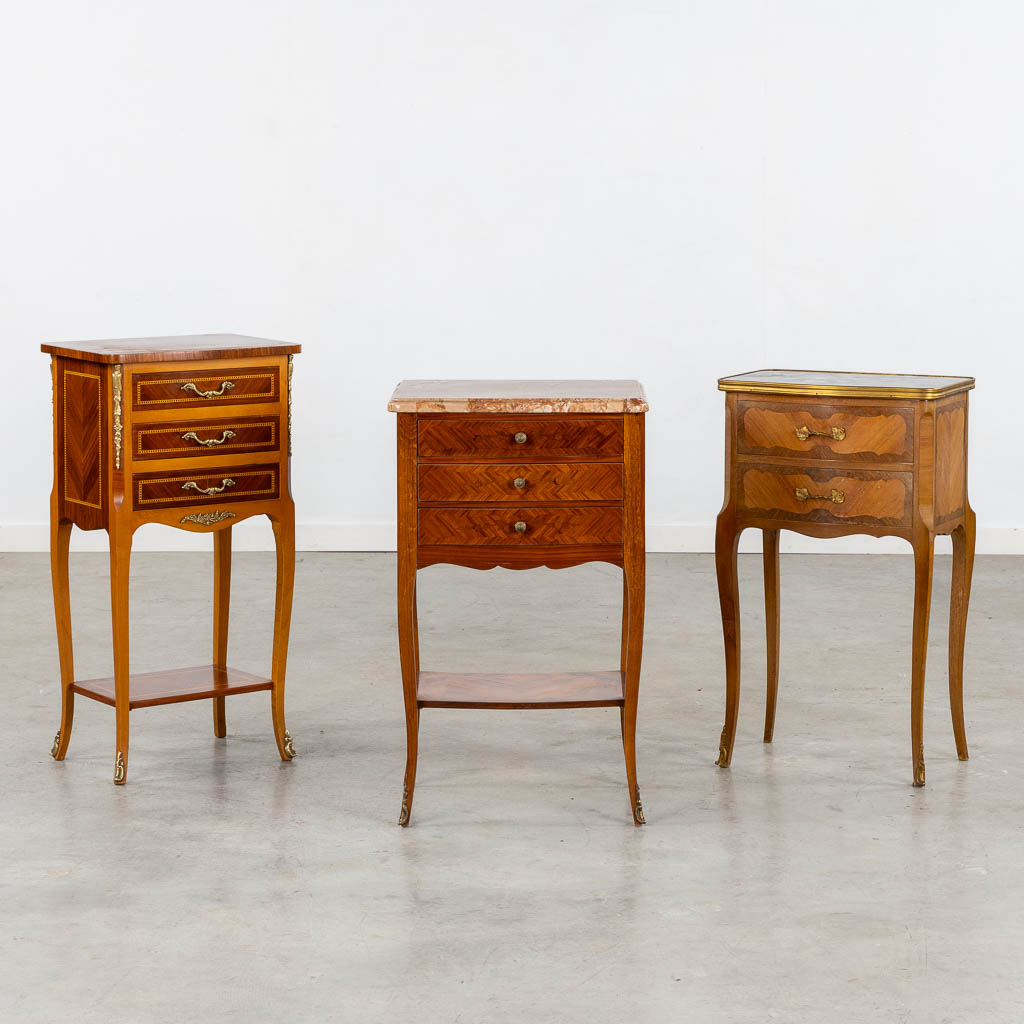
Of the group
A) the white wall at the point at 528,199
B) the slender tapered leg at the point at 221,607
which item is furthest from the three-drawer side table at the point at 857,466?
the white wall at the point at 528,199

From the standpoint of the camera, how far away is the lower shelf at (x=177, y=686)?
3811mm

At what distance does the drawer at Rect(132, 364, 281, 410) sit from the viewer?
11.9 ft

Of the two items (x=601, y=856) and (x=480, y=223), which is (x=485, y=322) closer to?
(x=480, y=223)

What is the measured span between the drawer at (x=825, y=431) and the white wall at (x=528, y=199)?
11.4 ft

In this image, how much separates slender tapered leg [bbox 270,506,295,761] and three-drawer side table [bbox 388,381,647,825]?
597 mm

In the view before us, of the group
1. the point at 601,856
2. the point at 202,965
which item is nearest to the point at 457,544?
the point at 601,856

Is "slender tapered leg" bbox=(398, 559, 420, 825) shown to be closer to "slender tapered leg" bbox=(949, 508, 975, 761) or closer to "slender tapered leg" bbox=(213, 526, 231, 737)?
"slender tapered leg" bbox=(213, 526, 231, 737)

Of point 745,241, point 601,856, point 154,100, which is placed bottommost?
point 601,856

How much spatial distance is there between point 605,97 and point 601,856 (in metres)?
4.66

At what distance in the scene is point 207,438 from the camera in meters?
3.71

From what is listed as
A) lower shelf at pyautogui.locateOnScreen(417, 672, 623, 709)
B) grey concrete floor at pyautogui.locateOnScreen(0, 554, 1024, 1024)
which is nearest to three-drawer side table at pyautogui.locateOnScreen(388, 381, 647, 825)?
lower shelf at pyautogui.locateOnScreen(417, 672, 623, 709)

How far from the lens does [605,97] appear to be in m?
7.02

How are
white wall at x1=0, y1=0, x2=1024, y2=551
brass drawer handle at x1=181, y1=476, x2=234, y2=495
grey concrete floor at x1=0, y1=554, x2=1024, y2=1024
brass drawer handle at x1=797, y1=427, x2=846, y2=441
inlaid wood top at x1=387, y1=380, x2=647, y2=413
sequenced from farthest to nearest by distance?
white wall at x1=0, y1=0, x2=1024, y2=551
brass drawer handle at x1=181, y1=476, x2=234, y2=495
brass drawer handle at x1=797, y1=427, x2=846, y2=441
inlaid wood top at x1=387, y1=380, x2=647, y2=413
grey concrete floor at x1=0, y1=554, x2=1024, y2=1024

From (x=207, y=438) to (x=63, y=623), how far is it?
0.70 metres
